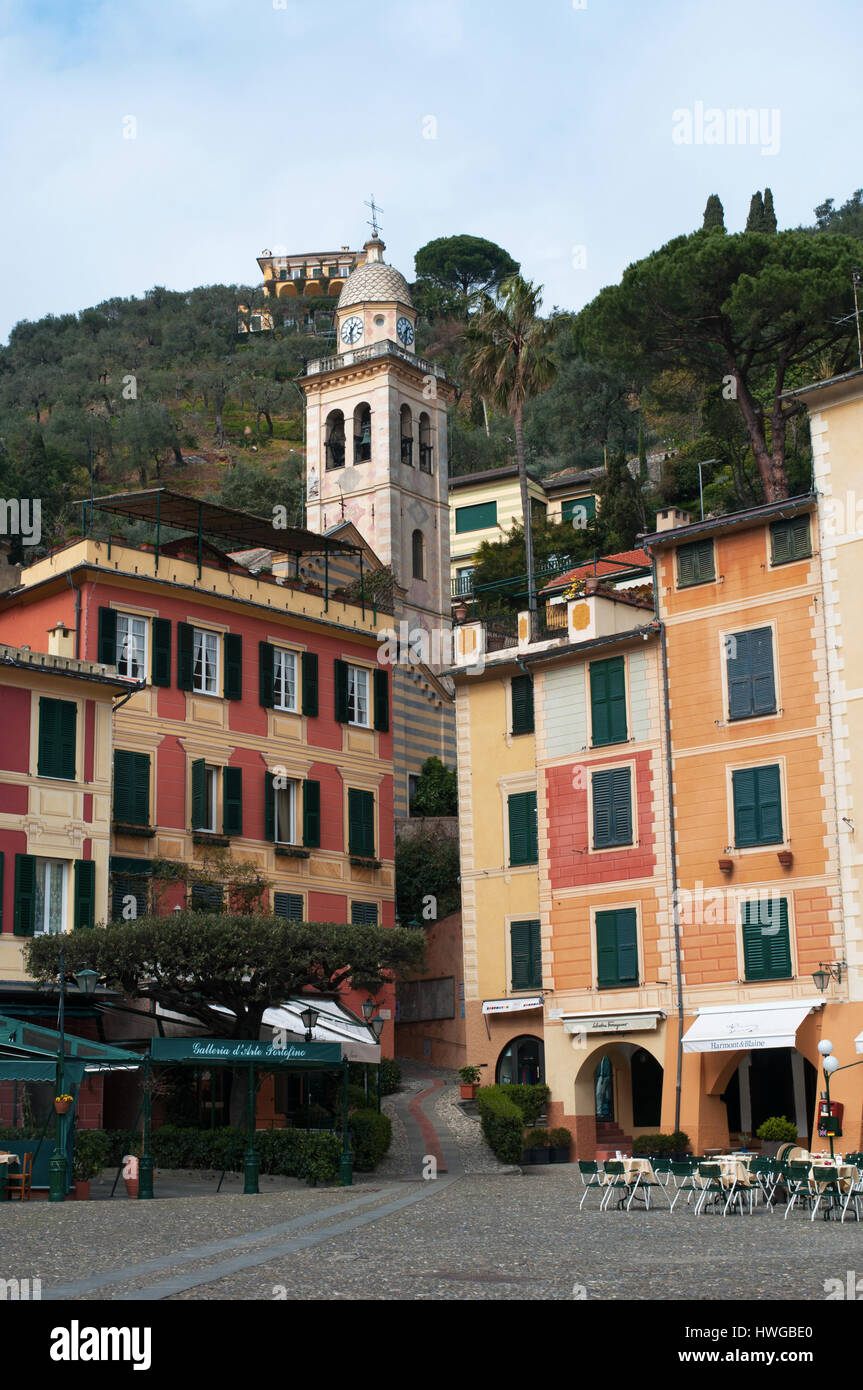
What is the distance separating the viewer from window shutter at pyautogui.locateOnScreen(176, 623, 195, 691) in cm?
3744

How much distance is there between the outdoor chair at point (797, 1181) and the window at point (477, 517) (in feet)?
201

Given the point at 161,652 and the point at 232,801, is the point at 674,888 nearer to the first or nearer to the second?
the point at 232,801

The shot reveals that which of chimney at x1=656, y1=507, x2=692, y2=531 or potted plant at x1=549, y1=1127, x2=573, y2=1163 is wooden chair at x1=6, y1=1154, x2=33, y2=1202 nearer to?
potted plant at x1=549, y1=1127, x2=573, y2=1163

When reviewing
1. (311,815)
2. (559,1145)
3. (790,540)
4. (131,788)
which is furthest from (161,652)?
(790,540)

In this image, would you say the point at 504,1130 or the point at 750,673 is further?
the point at 750,673

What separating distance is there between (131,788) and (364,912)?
7604mm

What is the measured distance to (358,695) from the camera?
42125 millimetres

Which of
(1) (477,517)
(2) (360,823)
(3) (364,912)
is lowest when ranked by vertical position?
(3) (364,912)

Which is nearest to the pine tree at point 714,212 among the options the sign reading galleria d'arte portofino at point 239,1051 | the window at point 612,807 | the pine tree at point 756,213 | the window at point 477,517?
the pine tree at point 756,213

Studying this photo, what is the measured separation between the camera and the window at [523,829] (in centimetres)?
3584

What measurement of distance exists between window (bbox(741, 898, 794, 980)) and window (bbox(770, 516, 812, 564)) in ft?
21.4

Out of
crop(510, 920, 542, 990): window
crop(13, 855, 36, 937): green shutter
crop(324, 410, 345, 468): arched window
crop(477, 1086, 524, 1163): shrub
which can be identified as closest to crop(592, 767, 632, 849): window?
crop(510, 920, 542, 990): window

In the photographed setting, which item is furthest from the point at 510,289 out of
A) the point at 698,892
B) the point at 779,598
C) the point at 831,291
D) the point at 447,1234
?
the point at 447,1234
